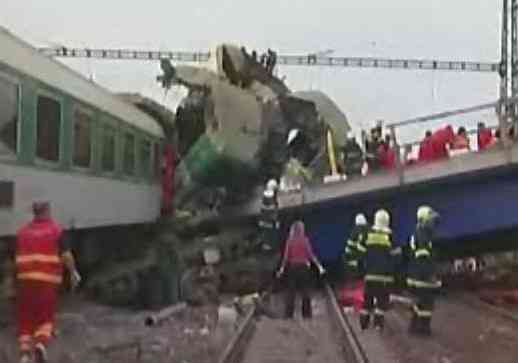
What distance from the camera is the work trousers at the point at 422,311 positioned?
680 inches

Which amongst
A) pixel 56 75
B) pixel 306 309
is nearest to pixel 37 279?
pixel 56 75

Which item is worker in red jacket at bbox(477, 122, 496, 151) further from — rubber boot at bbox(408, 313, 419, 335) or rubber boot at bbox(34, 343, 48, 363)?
rubber boot at bbox(34, 343, 48, 363)

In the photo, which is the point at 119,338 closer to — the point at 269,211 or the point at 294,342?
the point at 294,342

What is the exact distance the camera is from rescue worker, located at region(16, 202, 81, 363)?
39.9ft

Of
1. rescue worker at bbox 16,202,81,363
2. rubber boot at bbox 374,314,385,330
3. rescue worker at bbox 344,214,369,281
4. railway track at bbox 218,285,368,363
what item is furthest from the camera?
rescue worker at bbox 344,214,369,281

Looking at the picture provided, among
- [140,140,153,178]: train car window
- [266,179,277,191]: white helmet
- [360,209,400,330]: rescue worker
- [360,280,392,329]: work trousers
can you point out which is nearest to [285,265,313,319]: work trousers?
[360,280,392,329]: work trousers

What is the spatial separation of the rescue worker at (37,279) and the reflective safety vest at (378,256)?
6467mm

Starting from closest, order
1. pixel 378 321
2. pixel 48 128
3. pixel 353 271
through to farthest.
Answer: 1. pixel 48 128
2. pixel 378 321
3. pixel 353 271

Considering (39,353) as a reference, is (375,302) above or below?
above

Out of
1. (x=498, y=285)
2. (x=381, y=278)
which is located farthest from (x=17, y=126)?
(x=498, y=285)

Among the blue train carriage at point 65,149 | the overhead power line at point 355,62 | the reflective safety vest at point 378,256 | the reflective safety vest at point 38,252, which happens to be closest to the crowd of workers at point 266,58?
the blue train carriage at point 65,149

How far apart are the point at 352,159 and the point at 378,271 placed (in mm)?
13402

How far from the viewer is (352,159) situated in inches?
1227

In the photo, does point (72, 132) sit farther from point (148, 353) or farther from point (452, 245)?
point (452, 245)
